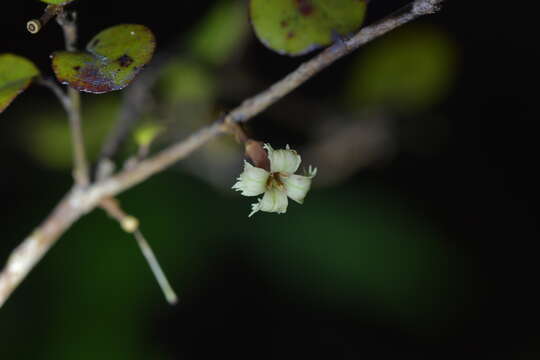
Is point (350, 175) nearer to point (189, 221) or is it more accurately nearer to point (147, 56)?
point (189, 221)

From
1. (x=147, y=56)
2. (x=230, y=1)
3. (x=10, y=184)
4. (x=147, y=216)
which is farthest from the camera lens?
(x=147, y=216)

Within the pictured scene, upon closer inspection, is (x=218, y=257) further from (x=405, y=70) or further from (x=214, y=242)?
(x=405, y=70)

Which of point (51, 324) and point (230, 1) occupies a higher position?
point (230, 1)

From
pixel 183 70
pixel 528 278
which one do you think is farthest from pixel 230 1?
pixel 528 278

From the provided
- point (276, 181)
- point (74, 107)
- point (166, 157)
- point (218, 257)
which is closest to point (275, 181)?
point (276, 181)

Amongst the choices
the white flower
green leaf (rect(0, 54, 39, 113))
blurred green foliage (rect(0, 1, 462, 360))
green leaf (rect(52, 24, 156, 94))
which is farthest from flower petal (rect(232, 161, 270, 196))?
blurred green foliage (rect(0, 1, 462, 360))

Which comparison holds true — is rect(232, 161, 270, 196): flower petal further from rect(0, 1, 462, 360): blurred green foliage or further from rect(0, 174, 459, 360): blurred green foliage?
rect(0, 174, 459, 360): blurred green foliage

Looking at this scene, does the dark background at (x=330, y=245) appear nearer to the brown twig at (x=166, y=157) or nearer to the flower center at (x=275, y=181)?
the brown twig at (x=166, y=157)
